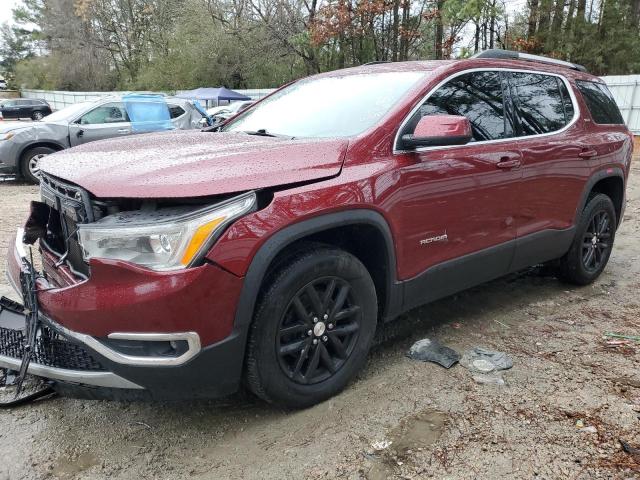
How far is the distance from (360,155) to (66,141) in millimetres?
9145

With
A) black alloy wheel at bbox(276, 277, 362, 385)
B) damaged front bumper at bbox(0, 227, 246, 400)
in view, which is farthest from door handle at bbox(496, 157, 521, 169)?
damaged front bumper at bbox(0, 227, 246, 400)

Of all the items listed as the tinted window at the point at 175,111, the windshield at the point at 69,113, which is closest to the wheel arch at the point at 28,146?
the windshield at the point at 69,113

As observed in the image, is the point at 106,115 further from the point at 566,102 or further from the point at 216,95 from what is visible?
the point at 216,95

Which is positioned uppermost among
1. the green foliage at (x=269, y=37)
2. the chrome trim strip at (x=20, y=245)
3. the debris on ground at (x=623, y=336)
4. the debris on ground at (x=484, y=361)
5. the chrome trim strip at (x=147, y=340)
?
the green foliage at (x=269, y=37)

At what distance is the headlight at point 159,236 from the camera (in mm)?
2139

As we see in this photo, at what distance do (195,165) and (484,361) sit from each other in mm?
2064

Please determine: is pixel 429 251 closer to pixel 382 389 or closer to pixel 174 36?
pixel 382 389

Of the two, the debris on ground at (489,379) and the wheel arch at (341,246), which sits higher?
the wheel arch at (341,246)

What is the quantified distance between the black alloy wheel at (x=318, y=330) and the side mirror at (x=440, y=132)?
848mm

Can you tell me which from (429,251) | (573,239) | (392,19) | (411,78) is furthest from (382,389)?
(392,19)

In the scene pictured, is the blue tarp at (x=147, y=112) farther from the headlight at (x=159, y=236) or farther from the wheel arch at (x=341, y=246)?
the headlight at (x=159, y=236)

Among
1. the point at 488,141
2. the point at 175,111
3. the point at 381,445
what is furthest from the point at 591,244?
the point at 175,111

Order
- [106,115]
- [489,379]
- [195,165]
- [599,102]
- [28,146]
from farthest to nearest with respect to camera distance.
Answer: [106,115], [28,146], [599,102], [489,379], [195,165]

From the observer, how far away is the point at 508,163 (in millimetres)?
3469
